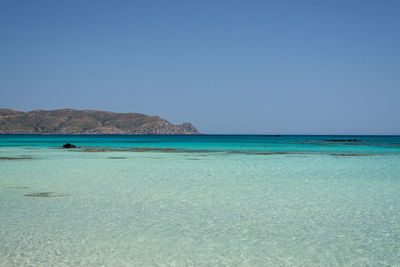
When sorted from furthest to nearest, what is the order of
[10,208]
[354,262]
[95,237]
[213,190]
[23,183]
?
[23,183] → [213,190] → [10,208] → [95,237] → [354,262]

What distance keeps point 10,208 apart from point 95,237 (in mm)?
4345

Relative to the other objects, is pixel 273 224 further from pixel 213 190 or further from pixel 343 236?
pixel 213 190

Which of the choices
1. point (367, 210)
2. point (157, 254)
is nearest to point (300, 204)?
point (367, 210)

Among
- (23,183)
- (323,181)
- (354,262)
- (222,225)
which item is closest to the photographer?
(354,262)

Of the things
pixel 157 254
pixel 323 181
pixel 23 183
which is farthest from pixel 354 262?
pixel 23 183

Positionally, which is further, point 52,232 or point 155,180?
point 155,180

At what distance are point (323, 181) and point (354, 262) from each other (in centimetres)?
1191

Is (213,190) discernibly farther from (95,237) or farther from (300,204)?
(95,237)

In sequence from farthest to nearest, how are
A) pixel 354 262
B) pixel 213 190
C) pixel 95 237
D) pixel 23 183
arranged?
pixel 23 183
pixel 213 190
pixel 95 237
pixel 354 262

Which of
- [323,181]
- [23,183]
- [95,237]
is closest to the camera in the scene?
[95,237]

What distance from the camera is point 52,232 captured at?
28.5 ft

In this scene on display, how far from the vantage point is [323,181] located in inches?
730

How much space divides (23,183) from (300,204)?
11.7 m

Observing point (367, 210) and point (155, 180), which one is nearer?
point (367, 210)
